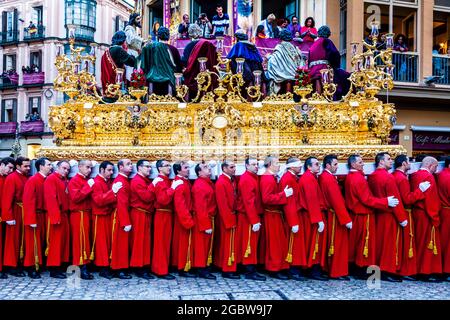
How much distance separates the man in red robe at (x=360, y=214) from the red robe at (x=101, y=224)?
12.3 ft

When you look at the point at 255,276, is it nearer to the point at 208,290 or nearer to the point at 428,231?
the point at 208,290

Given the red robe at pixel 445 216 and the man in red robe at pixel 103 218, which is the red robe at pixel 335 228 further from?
the man in red robe at pixel 103 218

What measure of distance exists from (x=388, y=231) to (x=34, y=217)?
558 cm

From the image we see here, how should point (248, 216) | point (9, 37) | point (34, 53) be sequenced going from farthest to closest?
point (9, 37) → point (34, 53) → point (248, 216)

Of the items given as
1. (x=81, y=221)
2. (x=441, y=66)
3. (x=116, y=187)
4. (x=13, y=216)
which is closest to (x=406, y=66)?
(x=441, y=66)

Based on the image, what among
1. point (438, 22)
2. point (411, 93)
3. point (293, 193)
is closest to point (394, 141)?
point (411, 93)

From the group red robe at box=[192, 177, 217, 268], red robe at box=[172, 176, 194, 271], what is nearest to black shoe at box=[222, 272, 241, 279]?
red robe at box=[192, 177, 217, 268]

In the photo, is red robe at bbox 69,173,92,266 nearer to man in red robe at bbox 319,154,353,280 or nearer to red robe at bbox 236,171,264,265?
red robe at bbox 236,171,264,265

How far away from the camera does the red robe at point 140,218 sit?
269 inches

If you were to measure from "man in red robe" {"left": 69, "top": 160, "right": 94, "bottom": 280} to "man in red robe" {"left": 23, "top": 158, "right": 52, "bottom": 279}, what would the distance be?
529 millimetres

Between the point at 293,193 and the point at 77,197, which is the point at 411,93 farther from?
the point at 77,197

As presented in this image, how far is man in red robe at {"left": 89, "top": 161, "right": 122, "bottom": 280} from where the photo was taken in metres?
6.74

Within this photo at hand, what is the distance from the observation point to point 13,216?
23.1ft

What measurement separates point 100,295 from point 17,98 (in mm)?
34692
